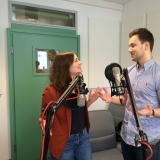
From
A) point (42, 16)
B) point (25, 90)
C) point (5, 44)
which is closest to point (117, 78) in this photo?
point (25, 90)

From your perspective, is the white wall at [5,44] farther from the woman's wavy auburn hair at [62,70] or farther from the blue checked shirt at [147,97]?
the blue checked shirt at [147,97]

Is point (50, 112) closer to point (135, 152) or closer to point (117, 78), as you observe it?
point (117, 78)

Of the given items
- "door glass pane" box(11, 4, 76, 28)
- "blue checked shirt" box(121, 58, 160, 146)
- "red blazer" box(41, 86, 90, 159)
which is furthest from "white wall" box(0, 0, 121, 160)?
"blue checked shirt" box(121, 58, 160, 146)

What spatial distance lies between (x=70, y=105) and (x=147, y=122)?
0.62m

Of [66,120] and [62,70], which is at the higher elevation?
[62,70]

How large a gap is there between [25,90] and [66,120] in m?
1.30

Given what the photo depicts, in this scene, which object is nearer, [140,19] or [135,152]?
[135,152]

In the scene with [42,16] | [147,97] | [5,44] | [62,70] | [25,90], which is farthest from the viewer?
[42,16]

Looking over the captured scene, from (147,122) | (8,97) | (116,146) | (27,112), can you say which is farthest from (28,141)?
(147,122)

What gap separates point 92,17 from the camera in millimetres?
2797

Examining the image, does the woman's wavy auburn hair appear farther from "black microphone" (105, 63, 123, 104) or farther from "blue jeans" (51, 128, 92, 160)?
"black microphone" (105, 63, 123, 104)

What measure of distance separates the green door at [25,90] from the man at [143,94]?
140 cm

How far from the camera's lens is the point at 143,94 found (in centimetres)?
127

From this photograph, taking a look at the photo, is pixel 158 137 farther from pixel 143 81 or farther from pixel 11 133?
pixel 11 133
